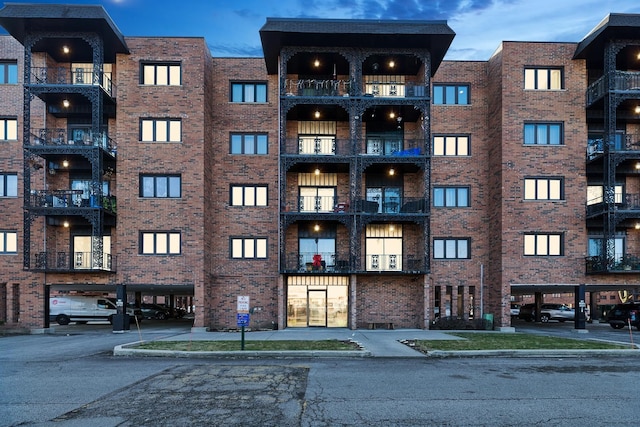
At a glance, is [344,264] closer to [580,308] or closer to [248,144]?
[248,144]

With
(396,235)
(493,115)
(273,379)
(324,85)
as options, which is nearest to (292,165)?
(324,85)

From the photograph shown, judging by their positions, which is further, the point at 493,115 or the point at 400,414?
the point at 493,115

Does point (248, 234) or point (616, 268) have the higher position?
point (248, 234)

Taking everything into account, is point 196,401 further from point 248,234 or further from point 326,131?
point 326,131

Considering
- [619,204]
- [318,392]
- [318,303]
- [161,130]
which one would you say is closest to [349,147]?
[318,303]

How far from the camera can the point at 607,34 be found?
2355 centimetres

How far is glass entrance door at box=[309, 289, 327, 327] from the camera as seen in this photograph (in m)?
25.0

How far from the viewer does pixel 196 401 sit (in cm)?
892

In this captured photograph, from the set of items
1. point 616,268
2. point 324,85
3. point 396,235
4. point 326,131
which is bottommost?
point 616,268

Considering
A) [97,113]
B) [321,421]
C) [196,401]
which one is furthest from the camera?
[97,113]

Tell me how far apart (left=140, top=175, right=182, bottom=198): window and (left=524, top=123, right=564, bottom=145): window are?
18359mm

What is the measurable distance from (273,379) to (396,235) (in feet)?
51.8

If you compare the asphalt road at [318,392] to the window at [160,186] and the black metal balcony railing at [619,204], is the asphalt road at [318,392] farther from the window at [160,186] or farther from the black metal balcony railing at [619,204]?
the black metal balcony railing at [619,204]

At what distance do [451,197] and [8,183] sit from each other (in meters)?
23.5
